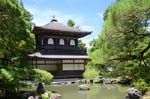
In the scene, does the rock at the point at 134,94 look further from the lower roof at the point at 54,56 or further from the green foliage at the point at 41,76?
the lower roof at the point at 54,56

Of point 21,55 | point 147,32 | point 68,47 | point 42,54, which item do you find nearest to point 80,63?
point 68,47

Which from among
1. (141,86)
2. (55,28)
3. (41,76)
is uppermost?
(55,28)

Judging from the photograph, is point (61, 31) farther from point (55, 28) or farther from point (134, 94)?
point (134, 94)

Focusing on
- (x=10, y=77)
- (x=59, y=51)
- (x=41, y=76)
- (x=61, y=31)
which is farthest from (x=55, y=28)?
(x=10, y=77)

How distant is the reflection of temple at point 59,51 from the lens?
28828 mm

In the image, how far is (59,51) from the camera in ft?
100

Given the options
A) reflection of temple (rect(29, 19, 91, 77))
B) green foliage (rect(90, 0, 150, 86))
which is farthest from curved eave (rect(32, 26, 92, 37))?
green foliage (rect(90, 0, 150, 86))

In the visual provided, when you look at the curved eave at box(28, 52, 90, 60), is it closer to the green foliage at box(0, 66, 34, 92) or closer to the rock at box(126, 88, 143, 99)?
the green foliage at box(0, 66, 34, 92)

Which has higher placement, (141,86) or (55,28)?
(55,28)

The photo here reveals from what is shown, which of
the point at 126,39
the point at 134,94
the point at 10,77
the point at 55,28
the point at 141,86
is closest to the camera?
the point at 126,39

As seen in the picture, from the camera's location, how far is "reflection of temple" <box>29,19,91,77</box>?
28828mm

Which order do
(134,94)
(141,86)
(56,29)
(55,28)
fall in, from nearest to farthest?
(141,86) < (134,94) < (56,29) < (55,28)

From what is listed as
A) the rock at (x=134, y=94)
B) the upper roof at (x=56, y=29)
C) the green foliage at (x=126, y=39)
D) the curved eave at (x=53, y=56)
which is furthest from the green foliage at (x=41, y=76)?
the upper roof at (x=56, y=29)

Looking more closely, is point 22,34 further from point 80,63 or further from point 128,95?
point 80,63
